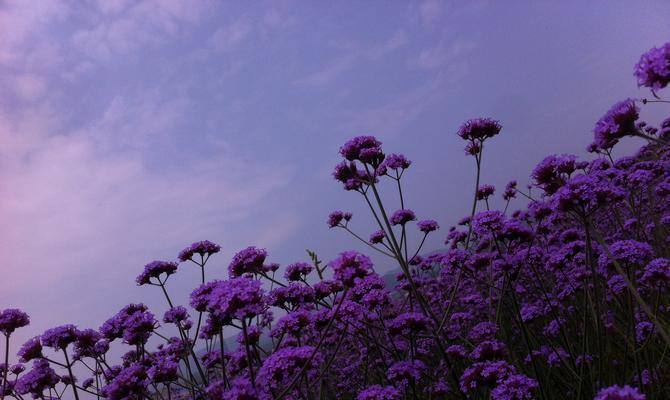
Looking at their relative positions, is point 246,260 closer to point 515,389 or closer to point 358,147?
point 358,147

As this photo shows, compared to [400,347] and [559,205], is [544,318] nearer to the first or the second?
[400,347]

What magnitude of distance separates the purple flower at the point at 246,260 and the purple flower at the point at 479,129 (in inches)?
120

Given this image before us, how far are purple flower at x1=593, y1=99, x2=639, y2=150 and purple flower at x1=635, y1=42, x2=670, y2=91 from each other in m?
0.59

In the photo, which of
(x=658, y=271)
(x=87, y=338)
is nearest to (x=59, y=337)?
(x=87, y=338)

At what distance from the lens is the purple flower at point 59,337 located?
4.91 meters

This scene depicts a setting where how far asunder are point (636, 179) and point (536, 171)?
103 inches

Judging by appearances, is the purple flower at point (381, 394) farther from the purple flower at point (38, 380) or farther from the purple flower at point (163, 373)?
the purple flower at point (38, 380)

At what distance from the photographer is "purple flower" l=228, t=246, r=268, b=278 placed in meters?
4.36

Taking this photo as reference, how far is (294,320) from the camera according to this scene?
4.12 metres

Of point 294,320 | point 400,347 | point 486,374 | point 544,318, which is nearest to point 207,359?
point 294,320

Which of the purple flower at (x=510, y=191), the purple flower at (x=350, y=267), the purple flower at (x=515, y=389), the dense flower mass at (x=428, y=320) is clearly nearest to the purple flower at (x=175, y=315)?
the dense flower mass at (x=428, y=320)

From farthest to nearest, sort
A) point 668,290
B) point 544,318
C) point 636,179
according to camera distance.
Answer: point 544,318, point 668,290, point 636,179

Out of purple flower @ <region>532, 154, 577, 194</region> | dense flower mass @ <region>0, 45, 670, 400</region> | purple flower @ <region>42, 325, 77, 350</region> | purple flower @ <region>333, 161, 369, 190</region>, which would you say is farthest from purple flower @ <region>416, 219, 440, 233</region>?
purple flower @ <region>42, 325, 77, 350</region>

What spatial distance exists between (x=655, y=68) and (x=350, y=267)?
7.18ft
